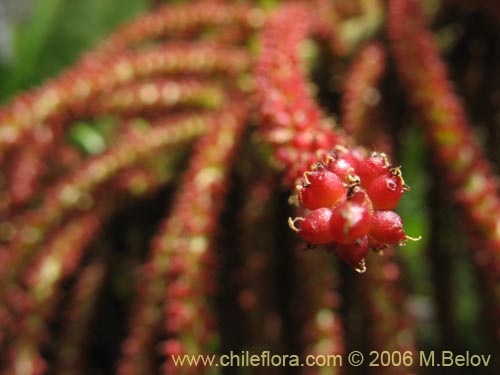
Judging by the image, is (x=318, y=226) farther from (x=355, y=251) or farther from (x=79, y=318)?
(x=79, y=318)

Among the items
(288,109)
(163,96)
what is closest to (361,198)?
(288,109)

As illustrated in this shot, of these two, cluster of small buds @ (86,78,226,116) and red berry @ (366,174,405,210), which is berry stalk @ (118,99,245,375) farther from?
red berry @ (366,174,405,210)

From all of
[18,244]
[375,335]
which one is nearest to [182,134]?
[18,244]

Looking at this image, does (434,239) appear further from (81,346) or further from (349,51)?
(81,346)

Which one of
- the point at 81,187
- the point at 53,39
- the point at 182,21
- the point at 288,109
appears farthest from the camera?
the point at 53,39

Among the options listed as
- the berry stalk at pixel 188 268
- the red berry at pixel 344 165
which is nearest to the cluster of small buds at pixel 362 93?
the berry stalk at pixel 188 268

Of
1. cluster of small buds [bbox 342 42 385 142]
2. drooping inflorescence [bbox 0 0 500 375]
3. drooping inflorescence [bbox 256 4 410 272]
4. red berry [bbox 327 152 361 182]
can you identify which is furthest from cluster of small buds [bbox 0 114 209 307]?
red berry [bbox 327 152 361 182]

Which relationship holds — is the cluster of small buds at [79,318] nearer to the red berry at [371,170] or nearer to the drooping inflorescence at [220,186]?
the drooping inflorescence at [220,186]
